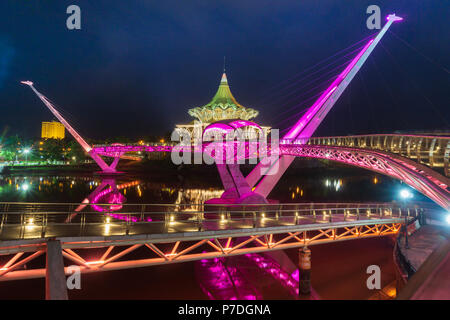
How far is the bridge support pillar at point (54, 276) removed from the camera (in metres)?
5.14

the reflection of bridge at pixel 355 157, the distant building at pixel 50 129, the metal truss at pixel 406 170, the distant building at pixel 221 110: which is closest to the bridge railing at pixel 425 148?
the reflection of bridge at pixel 355 157

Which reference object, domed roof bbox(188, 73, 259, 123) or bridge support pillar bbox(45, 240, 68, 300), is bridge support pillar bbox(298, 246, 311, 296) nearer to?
bridge support pillar bbox(45, 240, 68, 300)

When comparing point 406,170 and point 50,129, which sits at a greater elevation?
point 50,129

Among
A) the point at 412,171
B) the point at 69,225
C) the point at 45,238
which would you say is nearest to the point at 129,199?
the point at 69,225

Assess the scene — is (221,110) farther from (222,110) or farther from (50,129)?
(50,129)

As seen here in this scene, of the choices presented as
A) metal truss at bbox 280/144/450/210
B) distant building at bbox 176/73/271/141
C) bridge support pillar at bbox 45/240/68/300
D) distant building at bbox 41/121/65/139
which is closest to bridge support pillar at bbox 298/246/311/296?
metal truss at bbox 280/144/450/210

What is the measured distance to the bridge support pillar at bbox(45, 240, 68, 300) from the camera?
5.14 metres

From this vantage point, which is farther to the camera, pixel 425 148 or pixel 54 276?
pixel 425 148

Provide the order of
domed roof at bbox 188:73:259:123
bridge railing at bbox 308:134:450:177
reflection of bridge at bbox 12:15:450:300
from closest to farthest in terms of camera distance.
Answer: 1. reflection of bridge at bbox 12:15:450:300
2. bridge railing at bbox 308:134:450:177
3. domed roof at bbox 188:73:259:123

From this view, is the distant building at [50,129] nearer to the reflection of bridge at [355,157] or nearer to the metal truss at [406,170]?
the reflection of bridge at [355,157]

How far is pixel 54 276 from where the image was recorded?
5.50 meters

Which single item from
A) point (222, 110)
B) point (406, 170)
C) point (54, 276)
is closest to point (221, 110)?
point (222, 110)

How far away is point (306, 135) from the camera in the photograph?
2988 cm
